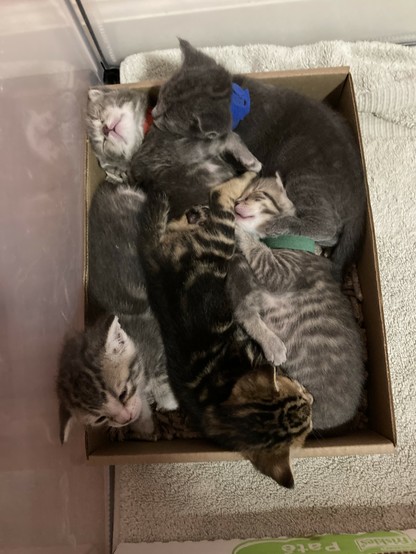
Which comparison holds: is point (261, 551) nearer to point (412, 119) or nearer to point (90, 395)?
point (90, 395)

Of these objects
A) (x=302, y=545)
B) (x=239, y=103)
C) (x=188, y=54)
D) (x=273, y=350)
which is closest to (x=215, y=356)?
(x=273, y=350)

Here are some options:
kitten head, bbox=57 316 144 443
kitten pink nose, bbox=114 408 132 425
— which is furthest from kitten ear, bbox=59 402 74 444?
kitten pink nose, bbox=114 408 132 425

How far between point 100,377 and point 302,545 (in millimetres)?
731

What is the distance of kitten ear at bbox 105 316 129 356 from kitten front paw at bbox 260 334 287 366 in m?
0.36

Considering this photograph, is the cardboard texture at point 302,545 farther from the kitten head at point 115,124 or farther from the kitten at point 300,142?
the kitten head at point 115,124

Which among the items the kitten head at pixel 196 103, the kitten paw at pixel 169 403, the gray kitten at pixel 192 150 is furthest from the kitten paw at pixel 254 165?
the kitten paw at pixel 169 403

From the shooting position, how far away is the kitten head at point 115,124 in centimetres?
150

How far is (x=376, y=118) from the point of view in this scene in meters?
1.75

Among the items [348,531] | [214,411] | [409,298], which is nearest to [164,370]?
[214,411]

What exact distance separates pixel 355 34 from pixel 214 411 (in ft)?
4.68

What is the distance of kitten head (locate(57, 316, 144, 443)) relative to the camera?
1.20 m

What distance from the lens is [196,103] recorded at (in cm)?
134

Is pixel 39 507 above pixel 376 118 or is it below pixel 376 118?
below

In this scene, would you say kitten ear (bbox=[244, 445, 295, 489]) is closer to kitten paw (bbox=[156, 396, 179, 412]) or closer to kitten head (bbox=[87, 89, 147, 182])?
kitten paw (bbox=[156, 396, 179, 412])
